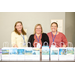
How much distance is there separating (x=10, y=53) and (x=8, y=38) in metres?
2.84

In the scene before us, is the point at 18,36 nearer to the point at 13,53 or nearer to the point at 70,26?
the point at 13,53

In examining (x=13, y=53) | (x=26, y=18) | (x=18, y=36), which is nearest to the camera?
(x=13, y=53)

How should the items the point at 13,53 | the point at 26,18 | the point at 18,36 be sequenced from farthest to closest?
1. the point at 26,18
2. the point at 18,36
3. the point at 13,53

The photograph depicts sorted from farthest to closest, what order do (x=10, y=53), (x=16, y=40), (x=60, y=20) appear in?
(x=60, y=20) → (x=16, y=40) → (x=10, y=53)

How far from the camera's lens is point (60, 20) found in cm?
502

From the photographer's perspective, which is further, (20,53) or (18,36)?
(18,36)

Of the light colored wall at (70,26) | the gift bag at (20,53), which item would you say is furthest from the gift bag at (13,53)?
the light colored wall at (70,26)

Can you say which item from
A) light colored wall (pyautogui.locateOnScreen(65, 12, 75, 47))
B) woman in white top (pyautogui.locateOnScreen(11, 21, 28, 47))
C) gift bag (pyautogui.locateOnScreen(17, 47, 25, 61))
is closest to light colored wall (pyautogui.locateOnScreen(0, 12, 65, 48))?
light colored wall (pyautogui.locateOnScreen(65, 12, 75, 47))

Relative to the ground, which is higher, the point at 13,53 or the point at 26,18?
the point at 26,18

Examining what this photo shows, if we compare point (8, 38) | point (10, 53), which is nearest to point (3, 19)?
point (8, 38)

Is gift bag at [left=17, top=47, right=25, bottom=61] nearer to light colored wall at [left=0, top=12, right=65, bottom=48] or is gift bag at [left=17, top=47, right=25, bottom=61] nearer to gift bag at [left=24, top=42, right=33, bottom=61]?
gift bag at [left=24, top=42, right=33, bottom=61]

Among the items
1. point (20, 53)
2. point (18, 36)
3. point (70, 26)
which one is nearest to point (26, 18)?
point (18, 36)
